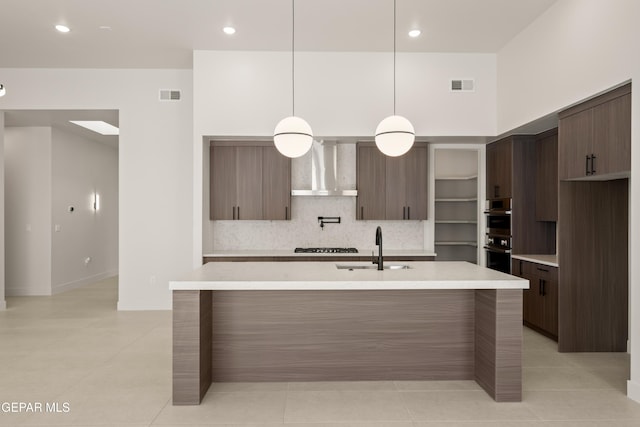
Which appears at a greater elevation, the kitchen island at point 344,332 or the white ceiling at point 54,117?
the white ceiling at point 54,117

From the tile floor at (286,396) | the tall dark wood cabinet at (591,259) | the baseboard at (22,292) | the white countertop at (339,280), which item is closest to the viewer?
the tile floor at (286,396)

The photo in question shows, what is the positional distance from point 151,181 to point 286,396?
405 centimetres

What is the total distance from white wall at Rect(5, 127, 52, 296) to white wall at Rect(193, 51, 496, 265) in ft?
11.3

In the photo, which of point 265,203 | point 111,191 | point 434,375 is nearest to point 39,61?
point 265,203

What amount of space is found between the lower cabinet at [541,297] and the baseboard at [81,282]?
726cm

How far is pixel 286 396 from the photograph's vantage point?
319 cm

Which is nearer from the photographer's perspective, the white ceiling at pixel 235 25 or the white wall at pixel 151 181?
the white ceiling at pixel 235 25

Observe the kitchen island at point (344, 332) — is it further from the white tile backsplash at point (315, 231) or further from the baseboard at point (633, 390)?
the white tile backsplash at point (315, 231)

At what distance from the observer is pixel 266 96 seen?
5.49m

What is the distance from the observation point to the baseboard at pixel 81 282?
7566 millimetres

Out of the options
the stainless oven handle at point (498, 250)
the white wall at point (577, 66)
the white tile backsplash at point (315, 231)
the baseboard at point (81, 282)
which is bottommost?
the baseboard at point (81, 282)

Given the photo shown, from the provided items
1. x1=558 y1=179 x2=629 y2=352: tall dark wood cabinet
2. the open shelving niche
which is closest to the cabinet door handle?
x1=558 y1=179 x2=629 y2=352: tall dark wood cabinet

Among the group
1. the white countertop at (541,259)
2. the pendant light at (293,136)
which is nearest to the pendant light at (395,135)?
the pendant light at (293,136)

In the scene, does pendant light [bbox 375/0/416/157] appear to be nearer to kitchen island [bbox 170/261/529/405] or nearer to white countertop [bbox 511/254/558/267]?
kitchen island [bbox 170/261/529/405]
